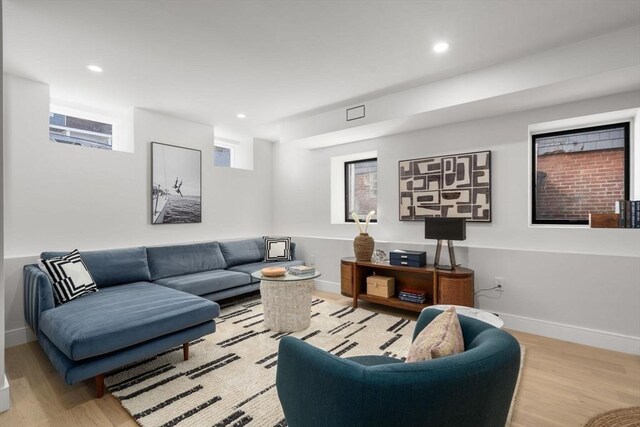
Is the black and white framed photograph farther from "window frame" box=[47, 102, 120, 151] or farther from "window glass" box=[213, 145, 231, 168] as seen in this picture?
"window glass" box=[213, 145, 231, 168]

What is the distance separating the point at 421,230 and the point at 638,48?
2436 mm

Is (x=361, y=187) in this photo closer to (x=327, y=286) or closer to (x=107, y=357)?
(x=327, y=286)

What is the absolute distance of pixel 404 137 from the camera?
4.06 metres

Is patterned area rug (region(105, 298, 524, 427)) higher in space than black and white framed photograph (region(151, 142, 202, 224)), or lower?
lower

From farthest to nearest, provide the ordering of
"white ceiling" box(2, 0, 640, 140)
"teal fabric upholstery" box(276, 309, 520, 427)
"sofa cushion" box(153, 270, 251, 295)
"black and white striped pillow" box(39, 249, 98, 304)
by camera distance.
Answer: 1. "sofa cushion" box(153, 270, 251, 295)
2. "black and white striped pillow" box(39, 249, 98, 304)
3. "white ceiling" box(2, 0, 640, 140)
4. "teal fabric upholstery" box(276, 309, 520, 427)

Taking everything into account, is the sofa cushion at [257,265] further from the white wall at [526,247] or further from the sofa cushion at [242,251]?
the white wall at [526,247]

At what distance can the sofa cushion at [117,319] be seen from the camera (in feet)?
6.41

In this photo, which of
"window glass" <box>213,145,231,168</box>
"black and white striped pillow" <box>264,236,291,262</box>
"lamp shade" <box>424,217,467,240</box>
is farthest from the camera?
"window glass" <box>213,145,231,168</box>

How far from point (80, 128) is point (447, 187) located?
4.43 metres

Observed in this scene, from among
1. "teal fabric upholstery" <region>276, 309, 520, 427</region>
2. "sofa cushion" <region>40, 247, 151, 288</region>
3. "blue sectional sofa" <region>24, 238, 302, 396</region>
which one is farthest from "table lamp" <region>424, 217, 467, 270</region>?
"sofa cushion" <region>40, 247, 151, 288</region>

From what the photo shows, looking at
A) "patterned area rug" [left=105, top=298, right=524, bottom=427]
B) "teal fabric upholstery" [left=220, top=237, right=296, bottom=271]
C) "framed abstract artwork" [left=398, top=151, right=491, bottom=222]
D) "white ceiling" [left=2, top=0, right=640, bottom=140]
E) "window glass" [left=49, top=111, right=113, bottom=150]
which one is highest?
"white ceiling" [left=2, top=0, right=640, bottom=140]

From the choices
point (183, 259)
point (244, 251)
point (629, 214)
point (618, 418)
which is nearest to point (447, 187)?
point (629, 214)

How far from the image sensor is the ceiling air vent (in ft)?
12.2

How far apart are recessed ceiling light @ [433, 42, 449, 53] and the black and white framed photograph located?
11.2 feet
